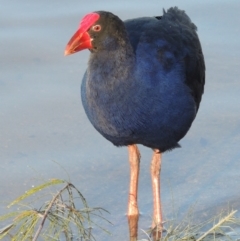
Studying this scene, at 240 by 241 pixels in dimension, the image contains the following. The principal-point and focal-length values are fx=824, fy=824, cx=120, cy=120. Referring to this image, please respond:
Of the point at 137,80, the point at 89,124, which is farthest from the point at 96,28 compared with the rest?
the point at 89,124

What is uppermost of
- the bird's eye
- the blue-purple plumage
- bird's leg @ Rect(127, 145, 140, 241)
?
the bird's eye

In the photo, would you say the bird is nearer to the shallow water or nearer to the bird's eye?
the bird's eye

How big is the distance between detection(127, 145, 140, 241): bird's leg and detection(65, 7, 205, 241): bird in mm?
112

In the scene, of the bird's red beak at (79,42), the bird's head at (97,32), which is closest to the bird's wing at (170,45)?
the bird's head at (97,32)

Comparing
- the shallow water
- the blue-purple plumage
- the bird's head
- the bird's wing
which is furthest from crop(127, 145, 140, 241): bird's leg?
the bird's head

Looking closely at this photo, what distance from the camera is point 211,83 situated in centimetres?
633

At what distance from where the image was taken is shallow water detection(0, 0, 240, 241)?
206 inches

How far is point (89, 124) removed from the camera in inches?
232

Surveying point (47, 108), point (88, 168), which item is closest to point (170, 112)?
point (88, 168)

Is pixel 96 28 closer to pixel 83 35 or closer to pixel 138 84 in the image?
pixel 83 35

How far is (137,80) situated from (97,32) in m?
0.33

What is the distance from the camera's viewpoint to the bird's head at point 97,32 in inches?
171

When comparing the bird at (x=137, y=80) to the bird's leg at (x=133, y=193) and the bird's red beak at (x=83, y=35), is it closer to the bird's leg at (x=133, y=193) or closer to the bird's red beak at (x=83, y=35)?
the bird's red beak at (x=83, y=35)

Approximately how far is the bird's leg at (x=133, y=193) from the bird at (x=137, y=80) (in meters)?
0.11
